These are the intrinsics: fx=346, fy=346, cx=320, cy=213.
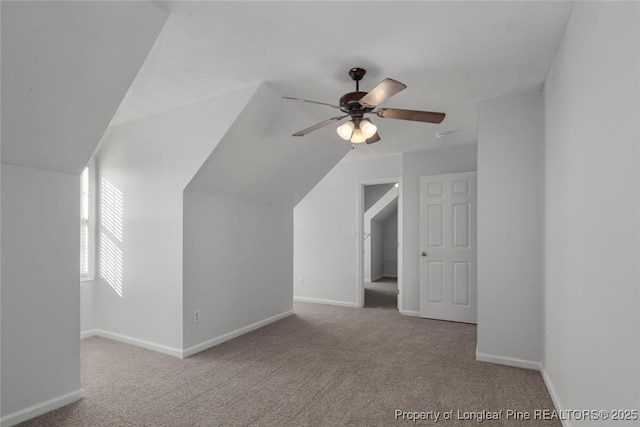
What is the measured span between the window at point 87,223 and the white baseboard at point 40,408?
5.73 ft

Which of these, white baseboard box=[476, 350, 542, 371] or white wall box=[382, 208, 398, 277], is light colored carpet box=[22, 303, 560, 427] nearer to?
white baseboard box=[476, 350, 542, 371]

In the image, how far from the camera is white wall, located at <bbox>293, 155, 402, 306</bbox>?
5391mm

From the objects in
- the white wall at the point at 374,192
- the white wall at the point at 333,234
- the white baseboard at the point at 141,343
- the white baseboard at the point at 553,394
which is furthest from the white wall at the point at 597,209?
the white wall at the point at 374,192

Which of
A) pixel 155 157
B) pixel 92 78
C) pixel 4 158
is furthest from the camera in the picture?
pixel 155 157

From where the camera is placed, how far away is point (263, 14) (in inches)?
75.2

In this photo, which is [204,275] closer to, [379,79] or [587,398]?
[379,79]

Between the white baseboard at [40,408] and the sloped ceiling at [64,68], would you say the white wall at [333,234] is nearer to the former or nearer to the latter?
the white baseboard at [40,408]

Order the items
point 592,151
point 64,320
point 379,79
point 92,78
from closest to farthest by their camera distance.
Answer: point 592,151
point 92,78
point 64,320
point 379,79

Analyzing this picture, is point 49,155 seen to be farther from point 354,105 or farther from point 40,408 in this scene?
point 354,105

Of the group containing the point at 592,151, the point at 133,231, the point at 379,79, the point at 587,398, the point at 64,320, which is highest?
the point at 379,79

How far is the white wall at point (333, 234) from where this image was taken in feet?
17.7

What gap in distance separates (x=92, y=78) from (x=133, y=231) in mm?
2043

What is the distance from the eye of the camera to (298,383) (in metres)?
2.69

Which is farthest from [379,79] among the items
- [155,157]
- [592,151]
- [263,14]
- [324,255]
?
[324,255]
